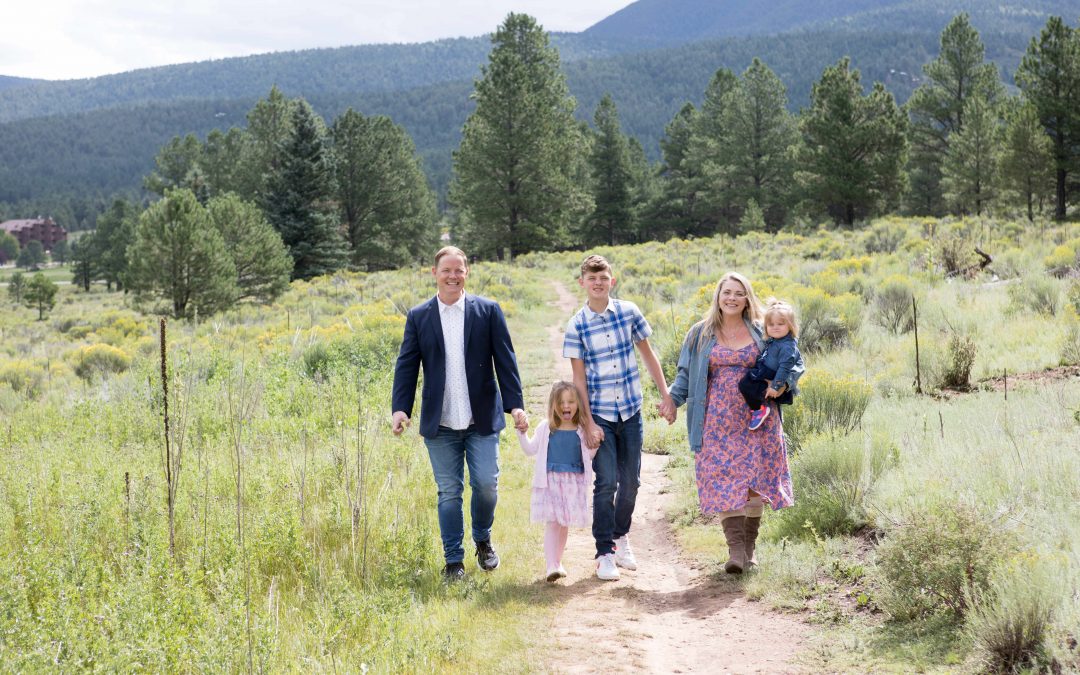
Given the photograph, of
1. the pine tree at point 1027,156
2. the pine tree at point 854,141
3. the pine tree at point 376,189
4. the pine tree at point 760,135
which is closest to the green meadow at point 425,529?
the pine tree at point 1027,156

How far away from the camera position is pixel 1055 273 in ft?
45.0

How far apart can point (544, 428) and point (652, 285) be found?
1469cm

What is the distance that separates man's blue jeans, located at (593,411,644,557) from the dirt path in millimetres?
322

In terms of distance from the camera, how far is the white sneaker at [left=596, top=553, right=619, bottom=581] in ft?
16.8

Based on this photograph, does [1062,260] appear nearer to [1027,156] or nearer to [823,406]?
[823,406]

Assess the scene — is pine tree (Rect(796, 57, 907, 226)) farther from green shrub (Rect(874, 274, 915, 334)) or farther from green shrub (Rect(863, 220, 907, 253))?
green shrub (Rect(874, 274, 915, 334))

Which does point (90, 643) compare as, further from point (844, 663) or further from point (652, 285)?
point (652, 285)

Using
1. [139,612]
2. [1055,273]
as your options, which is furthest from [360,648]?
[1055,273]

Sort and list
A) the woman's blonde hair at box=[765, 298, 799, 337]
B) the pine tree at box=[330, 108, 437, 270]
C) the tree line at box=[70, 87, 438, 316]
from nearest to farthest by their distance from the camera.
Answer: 1. the woman's blonde hair at box=[765, 298, 799, 337]
2. the tree line at box=[70, 87, 438, 316]
3. the pine tree at box=[330, 108, 437, 270]

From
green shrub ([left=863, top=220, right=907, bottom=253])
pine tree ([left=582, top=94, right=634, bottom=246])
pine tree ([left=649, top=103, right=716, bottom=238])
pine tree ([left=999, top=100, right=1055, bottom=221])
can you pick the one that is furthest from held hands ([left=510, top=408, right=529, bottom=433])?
pine tree ([left=582, top=94, right=634, bottom=246])

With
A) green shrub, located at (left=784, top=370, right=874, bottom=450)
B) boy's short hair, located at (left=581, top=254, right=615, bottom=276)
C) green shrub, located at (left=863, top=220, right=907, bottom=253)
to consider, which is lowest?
green shrub, located at (left=784, top=370, right=874, bottom=450)

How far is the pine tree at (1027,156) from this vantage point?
95.8 feet

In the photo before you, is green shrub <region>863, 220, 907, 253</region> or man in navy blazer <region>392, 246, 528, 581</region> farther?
green shrub <region>863, 220, 907, 253</region>

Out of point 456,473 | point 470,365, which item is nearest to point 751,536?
point 456,473
